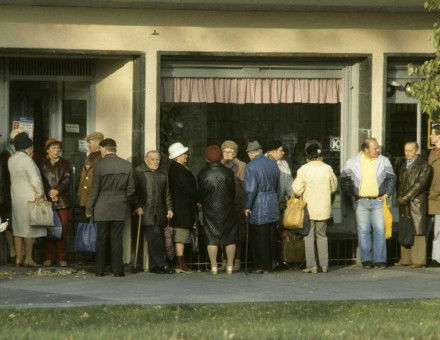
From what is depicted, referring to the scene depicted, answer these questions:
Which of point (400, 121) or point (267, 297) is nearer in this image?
point (267, 297)

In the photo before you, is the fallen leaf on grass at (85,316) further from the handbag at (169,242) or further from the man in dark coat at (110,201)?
the handbag at (169,242)

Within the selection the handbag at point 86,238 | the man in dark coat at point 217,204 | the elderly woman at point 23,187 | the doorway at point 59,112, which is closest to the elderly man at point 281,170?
the man in dark coat at point 217,204

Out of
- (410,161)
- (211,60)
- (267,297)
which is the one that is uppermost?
(211,60)

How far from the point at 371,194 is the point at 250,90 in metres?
2.29

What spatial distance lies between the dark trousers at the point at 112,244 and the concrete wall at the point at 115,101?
4.89ft

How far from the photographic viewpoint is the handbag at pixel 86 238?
19.0 metres

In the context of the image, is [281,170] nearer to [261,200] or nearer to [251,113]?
[261,200]

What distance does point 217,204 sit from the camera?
726 inches

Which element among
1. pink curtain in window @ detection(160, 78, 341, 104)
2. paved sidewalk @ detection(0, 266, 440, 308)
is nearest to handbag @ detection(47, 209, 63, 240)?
paved sidewalk @ detection(0, 266, 440, 308)

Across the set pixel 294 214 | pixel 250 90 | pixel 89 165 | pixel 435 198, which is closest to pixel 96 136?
pixel 89 165

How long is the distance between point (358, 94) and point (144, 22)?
327 centimetres

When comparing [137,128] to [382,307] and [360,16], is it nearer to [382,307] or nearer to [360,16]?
[360,16]

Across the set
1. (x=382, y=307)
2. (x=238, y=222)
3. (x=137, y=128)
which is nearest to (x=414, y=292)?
(x=382, y=307)

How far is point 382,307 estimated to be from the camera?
14609mm
